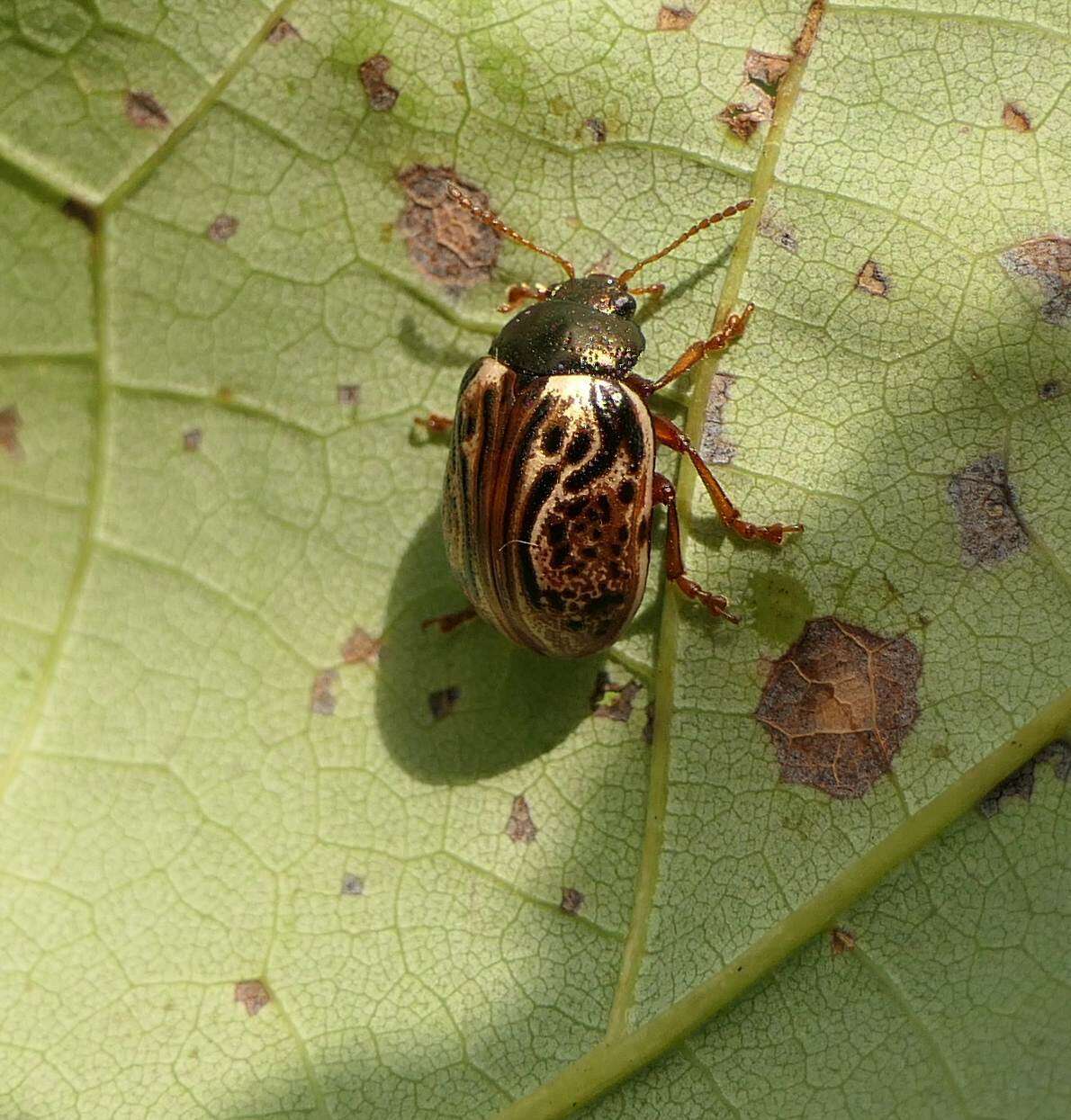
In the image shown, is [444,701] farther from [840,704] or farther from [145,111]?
[145,111]

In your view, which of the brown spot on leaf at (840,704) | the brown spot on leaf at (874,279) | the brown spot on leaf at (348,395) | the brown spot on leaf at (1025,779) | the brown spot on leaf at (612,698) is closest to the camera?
the brown spot on leaf at (1025,779)

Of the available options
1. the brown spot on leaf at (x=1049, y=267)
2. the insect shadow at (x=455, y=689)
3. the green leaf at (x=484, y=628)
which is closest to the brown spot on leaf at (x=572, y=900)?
the green leaf at (x=484, y=628)

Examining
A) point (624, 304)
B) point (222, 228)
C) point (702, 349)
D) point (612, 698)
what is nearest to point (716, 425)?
point (702, 349)

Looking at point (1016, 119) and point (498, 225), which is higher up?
point (1016, 119)

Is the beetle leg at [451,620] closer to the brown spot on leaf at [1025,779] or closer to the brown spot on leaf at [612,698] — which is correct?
the brown spot on leaf at [612,698]

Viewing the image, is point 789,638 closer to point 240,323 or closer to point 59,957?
point 240,323
